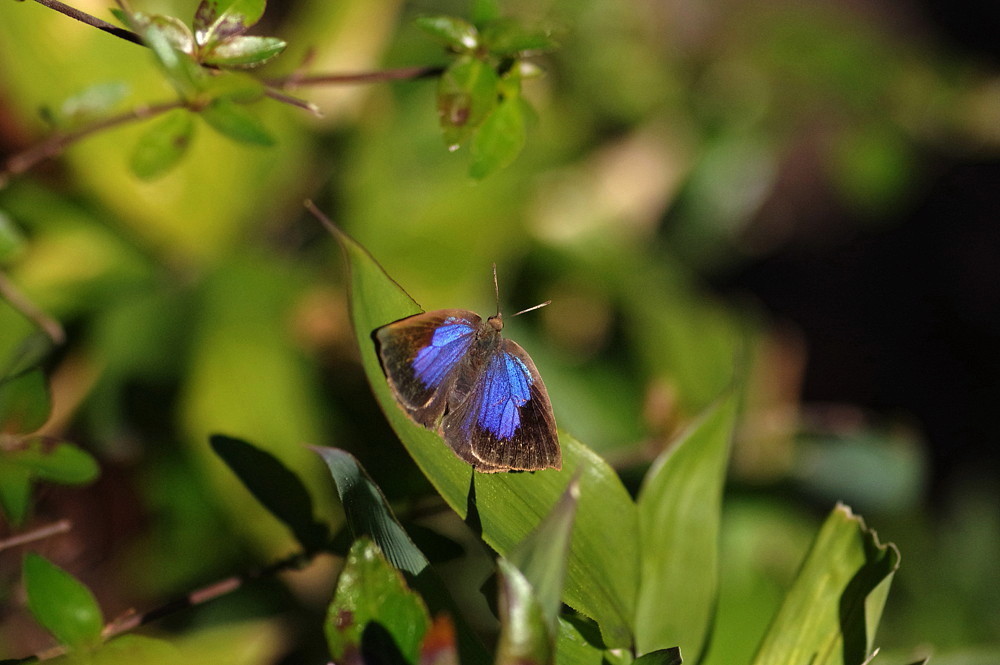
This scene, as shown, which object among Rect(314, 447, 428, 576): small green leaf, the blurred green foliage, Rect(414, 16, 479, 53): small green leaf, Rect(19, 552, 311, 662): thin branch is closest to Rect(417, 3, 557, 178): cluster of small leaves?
Rect(414, 16, 479, 53): small green leaf

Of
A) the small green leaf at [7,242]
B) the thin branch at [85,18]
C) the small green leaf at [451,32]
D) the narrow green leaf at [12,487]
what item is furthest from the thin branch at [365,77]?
the narrow green leaf at [12,487]

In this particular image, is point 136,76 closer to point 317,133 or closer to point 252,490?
point 317,133

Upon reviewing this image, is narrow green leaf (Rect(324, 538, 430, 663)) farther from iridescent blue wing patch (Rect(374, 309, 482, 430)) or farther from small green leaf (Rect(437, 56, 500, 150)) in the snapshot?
small green leaf (Rect(437, 56, 500, 150))

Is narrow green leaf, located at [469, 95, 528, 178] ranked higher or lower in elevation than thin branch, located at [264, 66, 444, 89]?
lower

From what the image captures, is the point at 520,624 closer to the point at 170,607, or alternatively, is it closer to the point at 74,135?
the point at 170,607

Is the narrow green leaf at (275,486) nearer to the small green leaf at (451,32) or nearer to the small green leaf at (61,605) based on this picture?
the small green leaf at (61,605)

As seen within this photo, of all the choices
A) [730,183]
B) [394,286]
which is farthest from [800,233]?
[394,286]
